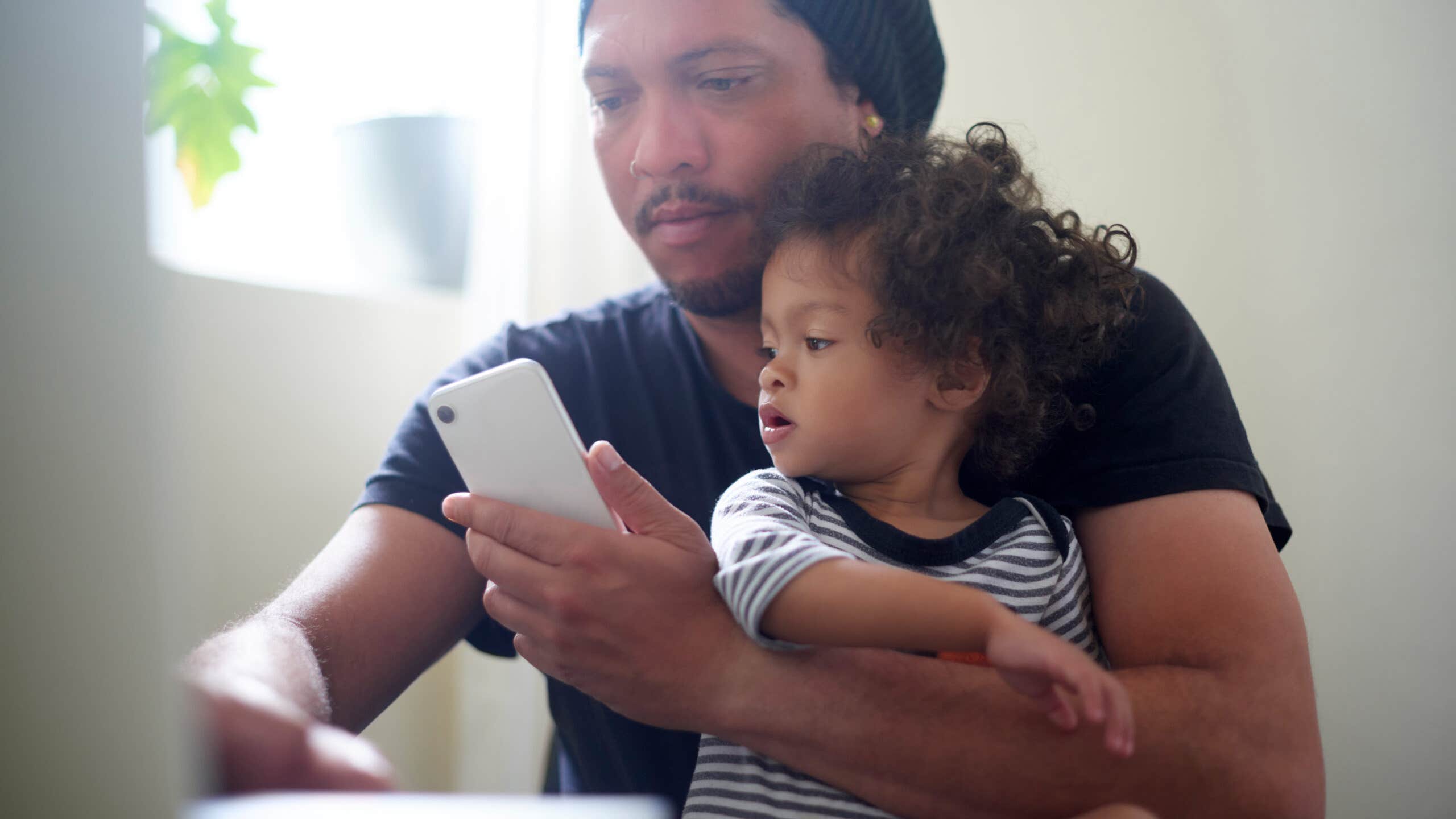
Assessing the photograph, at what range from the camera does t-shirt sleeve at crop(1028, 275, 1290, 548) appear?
0.84 m

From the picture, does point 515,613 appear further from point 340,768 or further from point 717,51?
point 717,51

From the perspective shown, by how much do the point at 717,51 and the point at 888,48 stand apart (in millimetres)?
270

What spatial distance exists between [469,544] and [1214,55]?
1536mm

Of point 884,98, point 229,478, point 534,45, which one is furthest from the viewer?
point 534,45

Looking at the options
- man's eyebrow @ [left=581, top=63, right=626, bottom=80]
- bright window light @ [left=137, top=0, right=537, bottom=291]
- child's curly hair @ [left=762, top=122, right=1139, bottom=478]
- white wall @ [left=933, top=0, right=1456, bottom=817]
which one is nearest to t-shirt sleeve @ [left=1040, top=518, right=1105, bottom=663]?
child's curly hair @ [left=762, top=122, right=1139, bottom=478]

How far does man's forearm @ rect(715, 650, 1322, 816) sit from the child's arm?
61 mm

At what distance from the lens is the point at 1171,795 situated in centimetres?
68

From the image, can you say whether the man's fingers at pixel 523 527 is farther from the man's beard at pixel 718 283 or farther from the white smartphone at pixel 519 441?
the man's beard at pixel 718 283

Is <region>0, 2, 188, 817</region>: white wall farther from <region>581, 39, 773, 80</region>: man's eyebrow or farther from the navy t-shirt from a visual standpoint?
<region>581, 39, 773, 80</region>: man's eyebrow

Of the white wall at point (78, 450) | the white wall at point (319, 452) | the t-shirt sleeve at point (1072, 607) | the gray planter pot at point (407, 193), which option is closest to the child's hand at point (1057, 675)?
the t-shirt sleeve at point (1072, 607)

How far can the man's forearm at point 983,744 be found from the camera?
0.67 metres

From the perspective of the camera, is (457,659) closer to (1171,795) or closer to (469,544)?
(469,544)

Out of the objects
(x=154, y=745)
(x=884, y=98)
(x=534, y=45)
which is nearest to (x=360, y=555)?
(x=154, y=745)

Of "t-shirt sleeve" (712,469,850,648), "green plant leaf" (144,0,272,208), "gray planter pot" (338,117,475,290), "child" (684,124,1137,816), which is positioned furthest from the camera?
"gray planter pot" (338,117,475,290)
